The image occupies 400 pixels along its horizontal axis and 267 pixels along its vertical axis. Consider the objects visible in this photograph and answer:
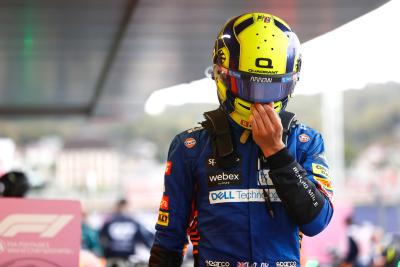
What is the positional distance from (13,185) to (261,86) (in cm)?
400

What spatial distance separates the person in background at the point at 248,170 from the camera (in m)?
3.19

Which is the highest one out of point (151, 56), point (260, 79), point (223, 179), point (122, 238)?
point (151, 56)

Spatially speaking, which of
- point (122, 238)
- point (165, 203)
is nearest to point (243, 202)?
point (165, 203)

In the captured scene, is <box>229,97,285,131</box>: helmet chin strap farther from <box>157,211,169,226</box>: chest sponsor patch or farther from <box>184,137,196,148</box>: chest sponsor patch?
<box>157,211,169,226</box>: chest sponsor patch

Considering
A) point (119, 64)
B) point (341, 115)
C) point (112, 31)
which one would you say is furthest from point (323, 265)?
point (341, 115)

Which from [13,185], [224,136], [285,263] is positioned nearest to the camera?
[285,263]

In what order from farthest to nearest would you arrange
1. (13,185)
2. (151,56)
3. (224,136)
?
1. (151,56)
2. (13,185)
3. (224,136)

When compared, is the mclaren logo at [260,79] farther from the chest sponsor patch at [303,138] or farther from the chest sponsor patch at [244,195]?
the chest sponsor patch at [244,195]

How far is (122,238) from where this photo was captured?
1563 centimetres

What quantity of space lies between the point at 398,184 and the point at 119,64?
42.2 m

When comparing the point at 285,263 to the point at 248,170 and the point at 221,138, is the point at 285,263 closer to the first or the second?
the point at 248,170

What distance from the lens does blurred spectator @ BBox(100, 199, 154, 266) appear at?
15.6 m

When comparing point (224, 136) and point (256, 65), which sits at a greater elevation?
point (256, 65)

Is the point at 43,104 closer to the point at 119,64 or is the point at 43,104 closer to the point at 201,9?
the point at 119,64
